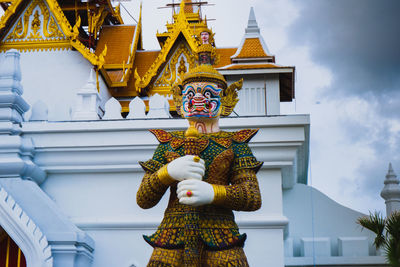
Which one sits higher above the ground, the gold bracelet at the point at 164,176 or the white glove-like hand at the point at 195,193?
the gold bracelet at the point at 164,176

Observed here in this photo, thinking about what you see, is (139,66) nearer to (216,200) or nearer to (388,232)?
(388,232)

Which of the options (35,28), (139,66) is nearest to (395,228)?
(139,66)

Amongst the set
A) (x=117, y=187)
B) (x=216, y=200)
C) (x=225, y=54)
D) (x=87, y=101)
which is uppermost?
(x=225, y=54)

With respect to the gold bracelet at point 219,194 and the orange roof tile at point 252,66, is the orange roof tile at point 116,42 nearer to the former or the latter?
the orange roof tile at point 252,66

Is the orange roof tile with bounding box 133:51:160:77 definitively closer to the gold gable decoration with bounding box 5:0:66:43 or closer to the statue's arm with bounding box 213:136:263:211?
the gold gable decoration with bounding box 5:0:66:43

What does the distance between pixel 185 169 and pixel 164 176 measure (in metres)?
0.17

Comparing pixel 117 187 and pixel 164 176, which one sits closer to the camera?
pixel 164 176

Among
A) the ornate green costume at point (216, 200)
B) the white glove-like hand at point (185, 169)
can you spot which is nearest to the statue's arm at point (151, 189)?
the ornate green costume at point (216, 200)

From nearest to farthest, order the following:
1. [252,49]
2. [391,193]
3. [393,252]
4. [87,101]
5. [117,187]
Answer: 1. [393,252]
2. [117,187]
3. [87,101]
4. [391,193]
5. [252,49]

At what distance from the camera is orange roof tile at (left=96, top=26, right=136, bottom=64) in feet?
33.6

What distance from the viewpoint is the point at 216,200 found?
3.34m

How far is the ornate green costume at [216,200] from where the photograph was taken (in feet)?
11.2

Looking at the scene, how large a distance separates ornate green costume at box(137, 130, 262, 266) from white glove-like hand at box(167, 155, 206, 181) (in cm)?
15

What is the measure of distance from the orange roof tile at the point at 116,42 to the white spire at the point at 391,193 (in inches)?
211
